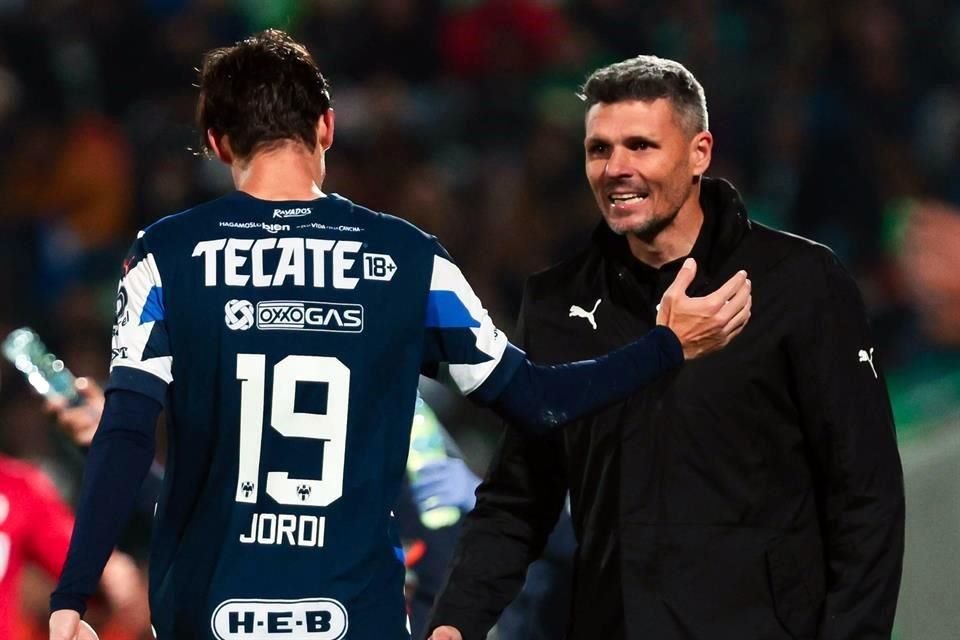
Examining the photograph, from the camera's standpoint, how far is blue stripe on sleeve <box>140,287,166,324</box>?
2.84 metres

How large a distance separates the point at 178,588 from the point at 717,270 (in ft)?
4.39

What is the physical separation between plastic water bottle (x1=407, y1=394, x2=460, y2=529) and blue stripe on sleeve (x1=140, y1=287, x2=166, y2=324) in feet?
4.83

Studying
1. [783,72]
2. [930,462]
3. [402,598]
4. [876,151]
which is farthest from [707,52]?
[402,598]

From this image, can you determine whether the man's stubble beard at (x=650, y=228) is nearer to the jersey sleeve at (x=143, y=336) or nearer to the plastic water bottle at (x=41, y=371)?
the jersey sleeve at (x=143, y=336)

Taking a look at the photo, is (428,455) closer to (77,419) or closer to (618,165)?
(77,419)

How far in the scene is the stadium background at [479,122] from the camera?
28.3 feet

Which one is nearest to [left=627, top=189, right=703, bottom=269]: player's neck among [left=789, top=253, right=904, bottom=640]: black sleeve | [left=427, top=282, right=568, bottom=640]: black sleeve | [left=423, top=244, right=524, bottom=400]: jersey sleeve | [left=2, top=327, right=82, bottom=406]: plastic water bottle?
[left=789, top=253, right=904, bottom=640]: black sleeve

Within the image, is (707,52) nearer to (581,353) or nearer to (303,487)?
(581,353)

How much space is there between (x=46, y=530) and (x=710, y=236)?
1.87 m

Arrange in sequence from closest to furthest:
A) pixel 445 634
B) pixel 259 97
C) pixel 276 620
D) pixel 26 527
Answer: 1. pixel 276 620
2. pixel 259 97
3. pixel 445 634
4. pixel 26 527

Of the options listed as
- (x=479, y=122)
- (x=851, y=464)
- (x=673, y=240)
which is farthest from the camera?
(x=479, y=122)

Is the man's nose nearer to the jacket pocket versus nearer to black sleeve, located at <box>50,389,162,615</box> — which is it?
the jacket pocket

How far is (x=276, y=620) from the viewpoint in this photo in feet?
9.18

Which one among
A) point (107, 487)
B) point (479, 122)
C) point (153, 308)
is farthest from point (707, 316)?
point (479, 122)
